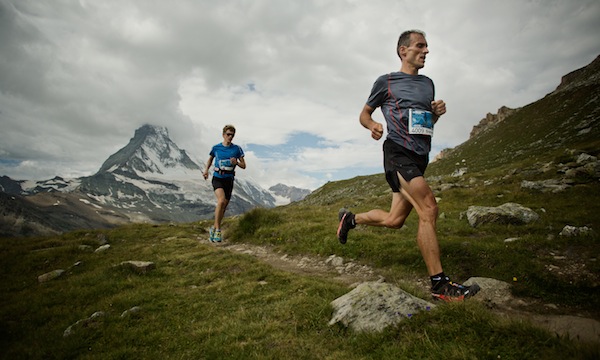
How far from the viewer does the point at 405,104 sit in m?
5.32

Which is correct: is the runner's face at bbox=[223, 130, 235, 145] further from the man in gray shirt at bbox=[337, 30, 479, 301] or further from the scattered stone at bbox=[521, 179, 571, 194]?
the scattered stone at bbox=[521, 179, 571, 194]

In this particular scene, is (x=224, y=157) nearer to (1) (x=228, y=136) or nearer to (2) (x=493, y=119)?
(1) (x=228, y=136)

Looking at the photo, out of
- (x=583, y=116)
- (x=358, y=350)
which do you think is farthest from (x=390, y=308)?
(x=583, y=116)

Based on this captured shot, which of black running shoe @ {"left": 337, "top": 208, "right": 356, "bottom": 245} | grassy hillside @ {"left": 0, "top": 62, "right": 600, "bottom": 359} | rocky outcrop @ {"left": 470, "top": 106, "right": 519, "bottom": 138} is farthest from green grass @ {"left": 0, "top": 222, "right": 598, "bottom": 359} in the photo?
rocky outcrop @ {"left": 470, "top": 106, "right": 519, "bottom": 138}

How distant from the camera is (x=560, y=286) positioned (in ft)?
17.9

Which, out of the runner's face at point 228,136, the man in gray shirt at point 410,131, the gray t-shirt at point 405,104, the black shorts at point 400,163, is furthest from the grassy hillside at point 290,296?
the runner's face at point 228,136

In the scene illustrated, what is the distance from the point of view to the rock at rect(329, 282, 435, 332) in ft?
13.0

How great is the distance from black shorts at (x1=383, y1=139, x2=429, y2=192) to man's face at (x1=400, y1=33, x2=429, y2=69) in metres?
1.55

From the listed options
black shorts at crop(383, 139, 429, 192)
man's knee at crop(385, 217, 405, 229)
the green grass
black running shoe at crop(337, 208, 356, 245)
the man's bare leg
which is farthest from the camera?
black running shoe at crop(337, 208, 356, 245)

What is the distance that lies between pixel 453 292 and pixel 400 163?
218 centimetres

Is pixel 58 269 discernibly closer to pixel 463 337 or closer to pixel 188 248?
pixel 188 248

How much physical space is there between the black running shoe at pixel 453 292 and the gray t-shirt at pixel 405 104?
2218mm

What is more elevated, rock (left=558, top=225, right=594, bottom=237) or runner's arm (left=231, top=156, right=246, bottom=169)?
runner's arm (left=231, top=156, right=246, bottom=169)

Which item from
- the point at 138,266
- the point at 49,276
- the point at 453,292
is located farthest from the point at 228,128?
the point at 453,292
